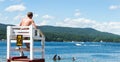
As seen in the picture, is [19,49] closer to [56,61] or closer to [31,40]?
[31,40]

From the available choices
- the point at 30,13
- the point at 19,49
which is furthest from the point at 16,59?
the point at 30,13

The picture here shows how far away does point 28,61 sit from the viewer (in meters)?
13.4

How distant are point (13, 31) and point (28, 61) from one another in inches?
44.8

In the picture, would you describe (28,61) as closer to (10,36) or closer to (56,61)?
(10,36)

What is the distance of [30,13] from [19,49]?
1210 millimetres

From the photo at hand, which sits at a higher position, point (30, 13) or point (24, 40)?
point (30, 13)

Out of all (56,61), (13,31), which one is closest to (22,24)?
(13,31)

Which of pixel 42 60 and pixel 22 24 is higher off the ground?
pixel 22 24

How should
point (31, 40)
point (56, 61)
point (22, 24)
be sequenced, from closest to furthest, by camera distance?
point (31, 40) < point (22, 24) < point (56, 61)

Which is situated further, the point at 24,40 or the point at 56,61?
the point at 56,61

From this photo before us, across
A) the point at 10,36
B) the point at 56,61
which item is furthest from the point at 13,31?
the point at 56,61

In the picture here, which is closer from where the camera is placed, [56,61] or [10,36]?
[10,36]

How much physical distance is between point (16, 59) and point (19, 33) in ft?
2.76

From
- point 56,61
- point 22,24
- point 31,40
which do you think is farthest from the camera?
point 56,61
